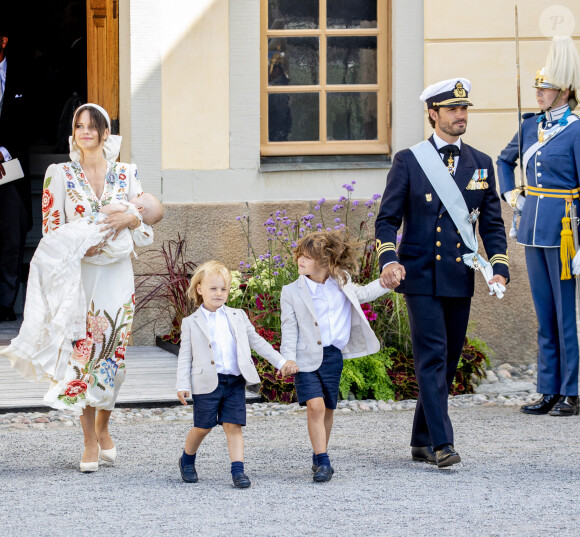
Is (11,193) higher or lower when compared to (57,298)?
higher

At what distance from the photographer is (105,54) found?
32.1ft

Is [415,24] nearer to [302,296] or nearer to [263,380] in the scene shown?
[263,380]

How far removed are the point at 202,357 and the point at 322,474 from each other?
2.46 feet

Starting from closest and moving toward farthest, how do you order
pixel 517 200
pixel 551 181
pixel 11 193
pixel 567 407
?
1. pixel 567 407
2. pixel 551 181
3. pixel 517 200
4. pixel 11 193

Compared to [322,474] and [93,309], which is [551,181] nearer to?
[322,474]

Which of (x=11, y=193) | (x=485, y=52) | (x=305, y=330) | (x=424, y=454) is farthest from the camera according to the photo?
(x=11, y=193)

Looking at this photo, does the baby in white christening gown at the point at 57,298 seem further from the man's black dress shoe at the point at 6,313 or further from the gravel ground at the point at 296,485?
the man's black dress shoe at the point at 6,313

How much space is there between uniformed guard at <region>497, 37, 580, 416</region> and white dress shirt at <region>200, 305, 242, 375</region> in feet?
8.64

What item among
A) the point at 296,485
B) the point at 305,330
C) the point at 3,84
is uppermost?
the point at 3,84

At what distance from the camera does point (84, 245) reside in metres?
5.91

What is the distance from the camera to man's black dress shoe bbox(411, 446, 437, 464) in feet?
20.1

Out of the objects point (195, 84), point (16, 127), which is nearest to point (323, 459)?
point (195, 84)

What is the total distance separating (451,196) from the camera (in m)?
6.00

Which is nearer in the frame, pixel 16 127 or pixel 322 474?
pixel 322 474
